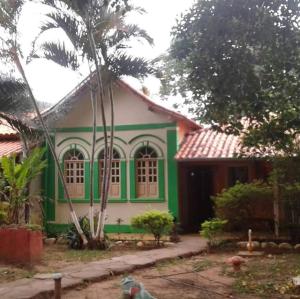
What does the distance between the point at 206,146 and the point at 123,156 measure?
2556mm

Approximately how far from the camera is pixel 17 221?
35.6 feet

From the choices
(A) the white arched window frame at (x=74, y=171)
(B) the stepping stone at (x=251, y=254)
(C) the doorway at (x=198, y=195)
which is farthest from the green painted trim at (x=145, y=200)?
(B) the stepping stone at (x=251, y=254)

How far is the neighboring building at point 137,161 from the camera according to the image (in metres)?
14.4

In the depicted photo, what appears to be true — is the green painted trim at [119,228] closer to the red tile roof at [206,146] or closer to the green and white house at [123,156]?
the green and white house at [123,156]

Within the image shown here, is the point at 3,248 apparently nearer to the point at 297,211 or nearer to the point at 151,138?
the point at 151,138

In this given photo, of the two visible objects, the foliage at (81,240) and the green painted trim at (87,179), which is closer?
the foliage at (81,240)

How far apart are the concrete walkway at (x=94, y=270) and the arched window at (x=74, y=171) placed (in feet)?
14.1

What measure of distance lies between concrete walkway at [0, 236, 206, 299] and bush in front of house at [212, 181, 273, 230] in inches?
39.8

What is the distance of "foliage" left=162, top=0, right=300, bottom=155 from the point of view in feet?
19.6

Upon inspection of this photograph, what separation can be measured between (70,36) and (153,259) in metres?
5.39

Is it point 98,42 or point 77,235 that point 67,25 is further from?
point 77,235

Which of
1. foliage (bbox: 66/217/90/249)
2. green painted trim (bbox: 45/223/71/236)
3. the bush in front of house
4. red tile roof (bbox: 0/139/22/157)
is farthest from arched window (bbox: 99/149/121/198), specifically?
the bush in front of house

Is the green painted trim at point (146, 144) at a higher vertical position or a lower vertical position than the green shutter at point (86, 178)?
higher

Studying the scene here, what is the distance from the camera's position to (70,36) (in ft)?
36.8
